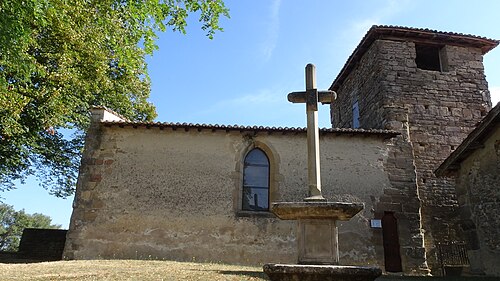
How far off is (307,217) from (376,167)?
24.2ft

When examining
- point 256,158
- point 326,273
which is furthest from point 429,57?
point 326,273

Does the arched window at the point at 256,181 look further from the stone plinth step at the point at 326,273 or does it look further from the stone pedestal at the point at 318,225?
the stone plinth step at the point at 326,273

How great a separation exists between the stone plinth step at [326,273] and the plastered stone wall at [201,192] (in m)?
6.19

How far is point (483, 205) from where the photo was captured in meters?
8.65

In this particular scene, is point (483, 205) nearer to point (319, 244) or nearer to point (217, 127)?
point (319, 244)

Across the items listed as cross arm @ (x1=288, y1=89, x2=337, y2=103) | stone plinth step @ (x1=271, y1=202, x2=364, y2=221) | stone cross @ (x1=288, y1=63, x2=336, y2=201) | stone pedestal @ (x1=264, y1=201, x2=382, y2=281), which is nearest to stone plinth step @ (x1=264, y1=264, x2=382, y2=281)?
stone pedestal @ (x1=264, y1=201, x2=382, y2=281)

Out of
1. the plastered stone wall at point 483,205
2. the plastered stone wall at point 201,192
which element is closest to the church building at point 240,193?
the plastered stone wall at point 201,192

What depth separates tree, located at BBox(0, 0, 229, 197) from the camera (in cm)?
748

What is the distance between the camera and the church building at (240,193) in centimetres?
1005

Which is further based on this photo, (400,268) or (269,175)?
(269,175)

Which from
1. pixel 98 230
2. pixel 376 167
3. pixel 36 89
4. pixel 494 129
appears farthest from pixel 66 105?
pixel 494 129

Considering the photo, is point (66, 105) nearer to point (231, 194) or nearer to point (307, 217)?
point (231, 194)

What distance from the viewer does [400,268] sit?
10.2 m

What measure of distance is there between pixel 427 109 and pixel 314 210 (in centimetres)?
1108
